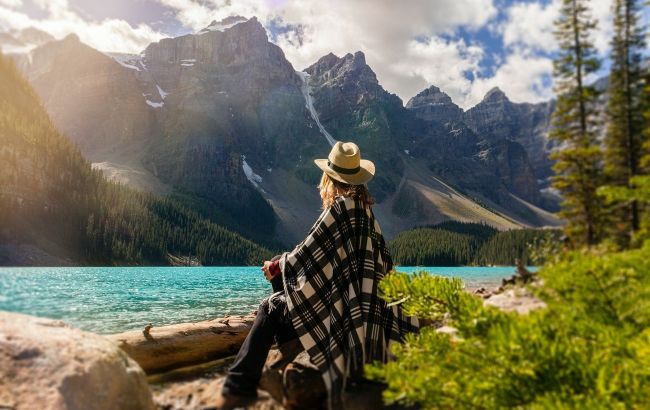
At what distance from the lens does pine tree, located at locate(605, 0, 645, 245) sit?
1992cm

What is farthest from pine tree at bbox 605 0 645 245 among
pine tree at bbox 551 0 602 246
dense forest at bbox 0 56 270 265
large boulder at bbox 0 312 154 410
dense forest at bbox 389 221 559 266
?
dense forest at bbox 389 221 559 266

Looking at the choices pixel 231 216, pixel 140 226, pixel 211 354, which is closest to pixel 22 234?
pixel 211 354

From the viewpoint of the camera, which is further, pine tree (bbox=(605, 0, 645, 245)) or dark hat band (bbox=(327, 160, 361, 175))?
pine tree (bbox=(605, 0, 645, 245))

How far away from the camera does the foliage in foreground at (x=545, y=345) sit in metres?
1.17

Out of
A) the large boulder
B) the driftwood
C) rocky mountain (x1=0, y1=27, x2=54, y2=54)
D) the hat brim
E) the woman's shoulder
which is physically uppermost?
rocky mountain (x1=0, y1=27, x2=54, y2=54)

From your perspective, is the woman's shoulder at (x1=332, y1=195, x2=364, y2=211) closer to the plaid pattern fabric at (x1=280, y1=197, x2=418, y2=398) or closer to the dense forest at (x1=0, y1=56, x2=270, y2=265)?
the plaid pattern fabric at (x1=280, y1=197, x2=418, y2=398)

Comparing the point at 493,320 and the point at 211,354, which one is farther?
the point at 211,354

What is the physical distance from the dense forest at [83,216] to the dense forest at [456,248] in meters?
52.3

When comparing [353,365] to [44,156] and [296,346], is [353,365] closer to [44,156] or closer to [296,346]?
[296,346]

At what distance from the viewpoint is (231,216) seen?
19975 centimetres

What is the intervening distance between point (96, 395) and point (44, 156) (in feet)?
297

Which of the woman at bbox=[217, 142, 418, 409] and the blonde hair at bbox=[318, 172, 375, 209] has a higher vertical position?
the blonde hair at bbox=[318, 172, 375, 209]

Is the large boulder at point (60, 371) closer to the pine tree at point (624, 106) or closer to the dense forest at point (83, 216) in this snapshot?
the pine tree at point (624, 106)

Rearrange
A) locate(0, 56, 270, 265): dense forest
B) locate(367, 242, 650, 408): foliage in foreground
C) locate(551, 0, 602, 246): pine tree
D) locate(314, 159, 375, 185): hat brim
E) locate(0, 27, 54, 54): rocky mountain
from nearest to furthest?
1. locate(367, 242, 650, 408): foliage in foreground
2. locate(0, 27, 54, 54): rocky mountain
3. locate(314, 159, 375, 185): hat brim
4. locate(551, 0, 602, 246): pine tree
5. locate(0, 56, 270, 265): dense forest
